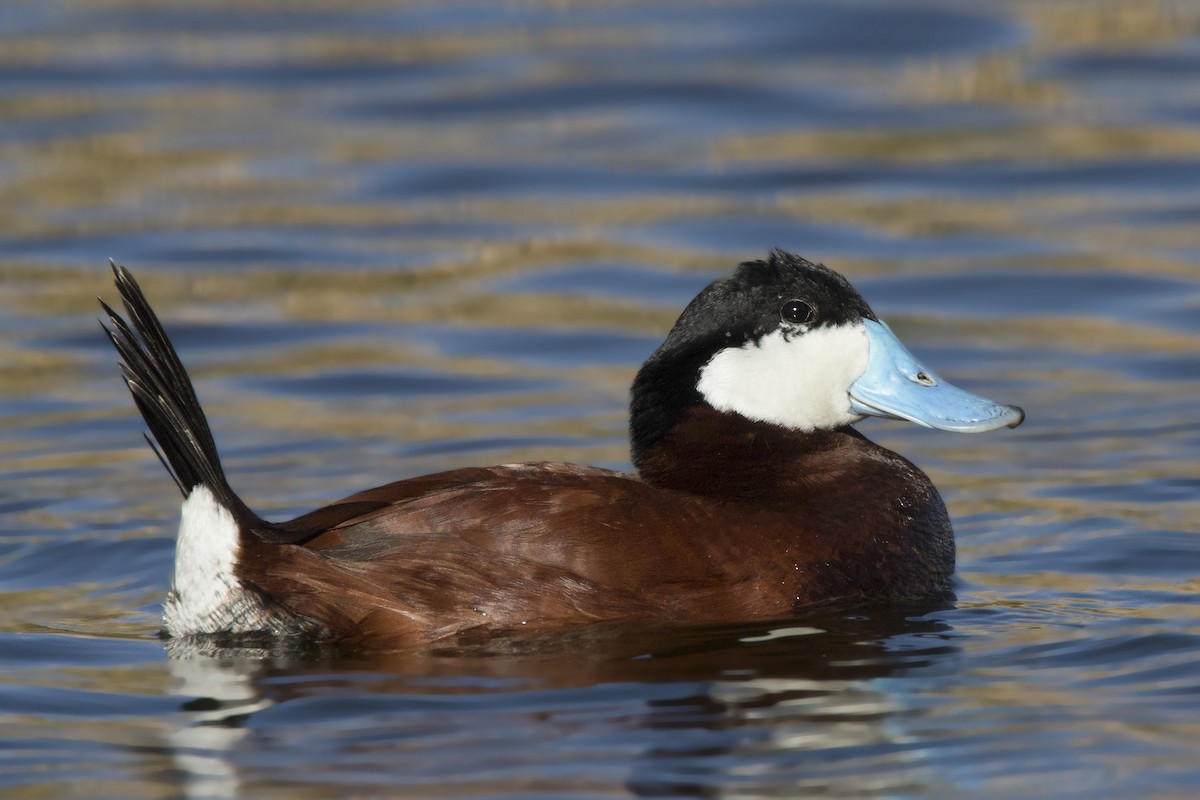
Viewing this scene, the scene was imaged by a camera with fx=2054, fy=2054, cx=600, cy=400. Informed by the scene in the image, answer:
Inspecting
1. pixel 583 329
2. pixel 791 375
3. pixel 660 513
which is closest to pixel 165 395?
pixel 660 513

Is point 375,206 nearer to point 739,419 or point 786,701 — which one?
point 739,419

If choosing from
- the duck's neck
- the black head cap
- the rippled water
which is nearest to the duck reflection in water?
Answer: the rippled water

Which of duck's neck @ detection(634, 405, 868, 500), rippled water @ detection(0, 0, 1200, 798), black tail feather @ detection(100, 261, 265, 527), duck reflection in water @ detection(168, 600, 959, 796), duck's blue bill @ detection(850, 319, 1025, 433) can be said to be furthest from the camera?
duck's blue bill @ detection(850, 319, 1025, 433)

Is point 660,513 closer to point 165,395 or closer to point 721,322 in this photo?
point 721,322

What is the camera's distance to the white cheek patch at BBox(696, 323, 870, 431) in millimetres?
4922

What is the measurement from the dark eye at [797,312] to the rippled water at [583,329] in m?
0.75

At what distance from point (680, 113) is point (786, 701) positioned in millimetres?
7131

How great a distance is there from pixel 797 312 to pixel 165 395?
1.54 m

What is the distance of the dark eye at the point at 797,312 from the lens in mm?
4946

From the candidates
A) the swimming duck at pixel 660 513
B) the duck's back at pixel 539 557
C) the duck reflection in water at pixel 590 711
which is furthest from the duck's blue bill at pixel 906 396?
the duck reflection in water at pixel 590 711


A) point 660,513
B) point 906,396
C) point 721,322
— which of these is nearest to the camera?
point 660,513

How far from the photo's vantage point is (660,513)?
4500mm

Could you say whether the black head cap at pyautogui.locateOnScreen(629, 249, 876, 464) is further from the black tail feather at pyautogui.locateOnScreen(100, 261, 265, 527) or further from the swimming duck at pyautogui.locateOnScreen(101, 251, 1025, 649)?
the black tail feather at pyautogui.locateOnScreen(100, 261, 265, 527)

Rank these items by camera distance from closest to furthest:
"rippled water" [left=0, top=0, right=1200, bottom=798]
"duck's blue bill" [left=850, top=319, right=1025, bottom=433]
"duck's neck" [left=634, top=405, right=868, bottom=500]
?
"rippled water" [left=0, top=0, right=1200, bottom=798]
"duck's neck" [left=634, top=405, right=868, bottom=500]
"duck's blue bill" [left=850, top=319, right=1025, bottom=433]
